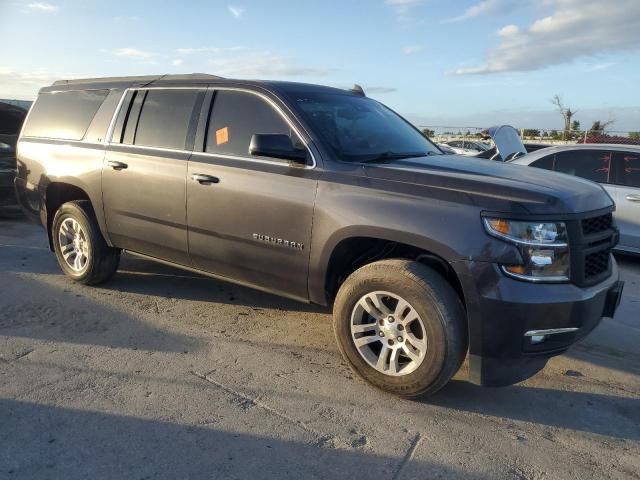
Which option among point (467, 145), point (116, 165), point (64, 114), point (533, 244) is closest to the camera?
point (533, 244)

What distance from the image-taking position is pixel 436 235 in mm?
3176

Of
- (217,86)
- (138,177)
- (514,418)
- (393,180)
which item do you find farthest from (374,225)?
(138,177)

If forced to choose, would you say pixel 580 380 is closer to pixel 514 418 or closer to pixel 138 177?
pixel 514 418

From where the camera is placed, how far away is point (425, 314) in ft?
10.6

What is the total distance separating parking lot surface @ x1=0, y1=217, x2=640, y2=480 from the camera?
2762 millimetres

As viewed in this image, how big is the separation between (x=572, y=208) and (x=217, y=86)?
275 cm

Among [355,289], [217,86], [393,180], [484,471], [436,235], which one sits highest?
[217,86]

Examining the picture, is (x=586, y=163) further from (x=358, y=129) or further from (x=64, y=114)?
(x=64, y=114)

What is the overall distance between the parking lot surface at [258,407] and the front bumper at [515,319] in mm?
350

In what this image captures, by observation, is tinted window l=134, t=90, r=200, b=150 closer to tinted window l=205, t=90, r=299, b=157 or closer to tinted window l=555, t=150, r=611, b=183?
tinted window l=205, t=90, r=299, b=157

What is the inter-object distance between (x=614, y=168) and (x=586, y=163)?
35cm

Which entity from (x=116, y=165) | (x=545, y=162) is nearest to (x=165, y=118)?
(x=116, y=165)

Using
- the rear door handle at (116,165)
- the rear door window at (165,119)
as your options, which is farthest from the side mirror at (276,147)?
the rear door handle at (116,165)

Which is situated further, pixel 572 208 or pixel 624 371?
pixel 624 371
